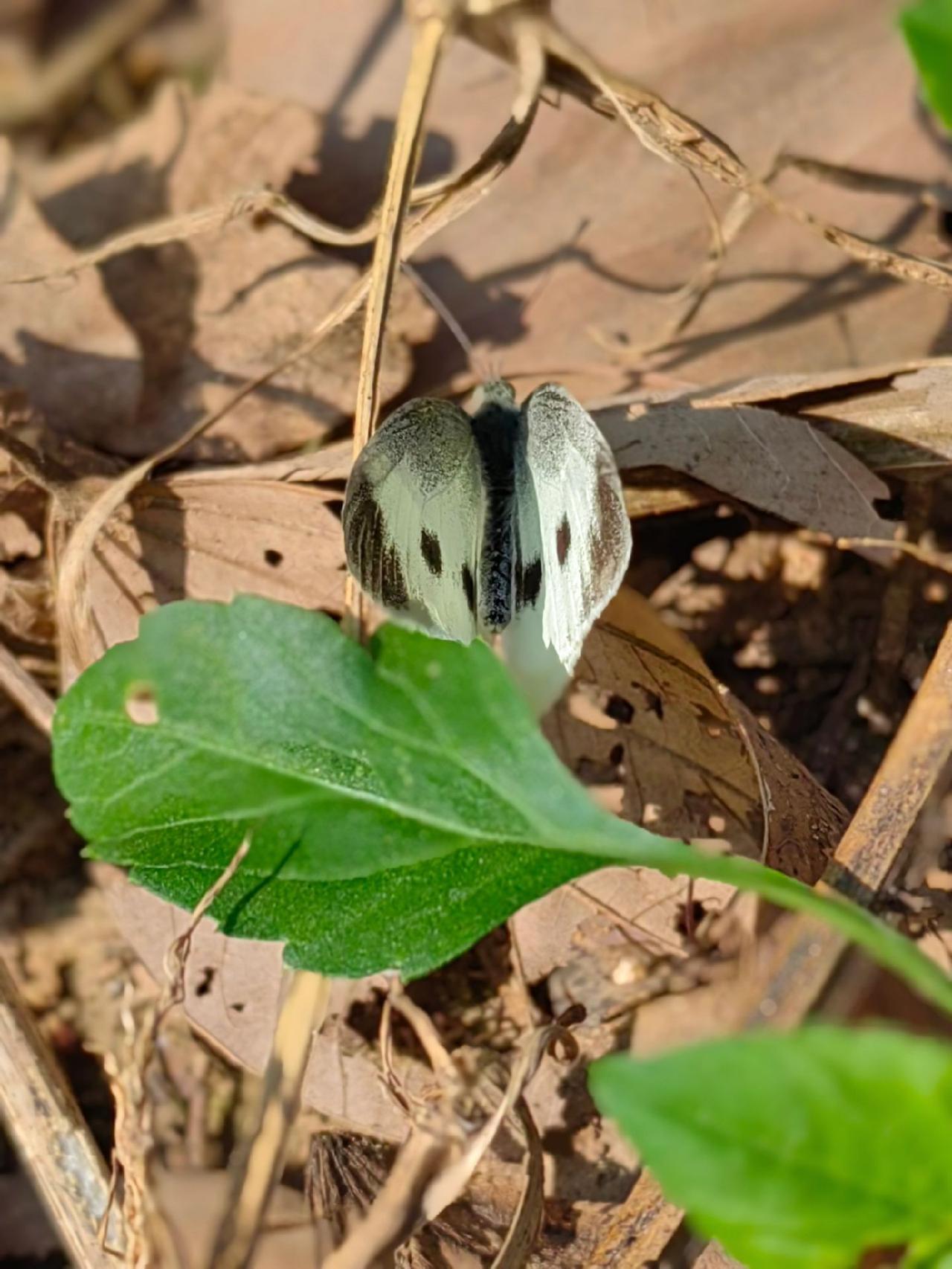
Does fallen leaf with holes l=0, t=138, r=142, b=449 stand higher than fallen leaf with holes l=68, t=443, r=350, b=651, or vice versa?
fallen leaf with holes l=0, t=138, r=142, b=449

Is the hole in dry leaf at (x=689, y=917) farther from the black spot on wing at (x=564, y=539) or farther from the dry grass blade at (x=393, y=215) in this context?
the dry grass blade at (x=393, y=215)

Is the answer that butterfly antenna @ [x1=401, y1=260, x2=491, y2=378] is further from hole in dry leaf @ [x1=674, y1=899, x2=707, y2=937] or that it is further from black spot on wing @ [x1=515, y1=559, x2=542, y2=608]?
hole in dry leaf @ [x1=674, y1=899, x2=707, y2=937]

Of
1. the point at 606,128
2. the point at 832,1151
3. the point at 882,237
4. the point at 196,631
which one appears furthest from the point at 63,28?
the point at 832,1151

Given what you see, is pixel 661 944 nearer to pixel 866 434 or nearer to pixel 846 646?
pixel 846 646

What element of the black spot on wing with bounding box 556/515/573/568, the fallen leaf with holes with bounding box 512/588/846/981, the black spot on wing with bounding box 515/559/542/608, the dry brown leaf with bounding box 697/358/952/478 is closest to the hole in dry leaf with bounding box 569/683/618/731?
the fallen leaf with holes with bounding box 512/588/846/981

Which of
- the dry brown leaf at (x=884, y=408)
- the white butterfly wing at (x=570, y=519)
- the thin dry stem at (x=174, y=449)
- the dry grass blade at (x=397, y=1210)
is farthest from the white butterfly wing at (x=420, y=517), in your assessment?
the dry grass blade at (x=397, y=1210)

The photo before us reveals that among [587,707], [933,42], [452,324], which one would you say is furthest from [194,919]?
[452,324]
